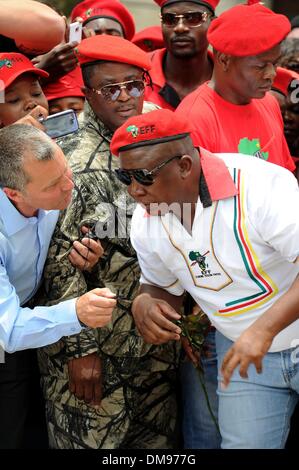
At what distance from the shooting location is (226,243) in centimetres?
318

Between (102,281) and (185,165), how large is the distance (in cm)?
72

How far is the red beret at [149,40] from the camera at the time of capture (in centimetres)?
506

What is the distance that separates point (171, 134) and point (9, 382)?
1.37 meters

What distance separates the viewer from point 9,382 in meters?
3.80

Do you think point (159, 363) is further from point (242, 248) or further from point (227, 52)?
point (227, 52)

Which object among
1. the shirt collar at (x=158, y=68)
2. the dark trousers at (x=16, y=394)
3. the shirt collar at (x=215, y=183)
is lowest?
the dark trousers at (x=16, y=394)

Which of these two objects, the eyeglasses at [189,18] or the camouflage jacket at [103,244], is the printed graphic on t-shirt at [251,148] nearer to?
the camouflage jacket at [103,244]

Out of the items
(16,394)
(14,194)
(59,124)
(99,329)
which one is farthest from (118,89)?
(16,394)

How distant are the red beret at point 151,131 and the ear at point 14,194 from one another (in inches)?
17.9

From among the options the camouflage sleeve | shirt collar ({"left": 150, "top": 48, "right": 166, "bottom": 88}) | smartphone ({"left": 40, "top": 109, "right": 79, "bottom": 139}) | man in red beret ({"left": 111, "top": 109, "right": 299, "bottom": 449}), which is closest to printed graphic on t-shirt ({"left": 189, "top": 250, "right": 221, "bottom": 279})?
man in red beret ({"left": 111, "top": 109, "right": 299, "bottom": 449})

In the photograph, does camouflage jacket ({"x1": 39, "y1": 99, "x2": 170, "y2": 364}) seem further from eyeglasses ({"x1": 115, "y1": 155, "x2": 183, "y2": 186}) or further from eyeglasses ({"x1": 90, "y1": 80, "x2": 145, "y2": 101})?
eyeglasses ({"x1": 115, "y1": 155, "x2": 183, "y2": 186})

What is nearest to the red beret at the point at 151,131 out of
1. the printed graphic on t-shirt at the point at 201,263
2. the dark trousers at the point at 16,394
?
the printed graphic on t-shirt at the point at 201,263

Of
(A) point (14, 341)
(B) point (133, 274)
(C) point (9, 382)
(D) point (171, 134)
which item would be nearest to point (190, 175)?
(D) point (171, 134)

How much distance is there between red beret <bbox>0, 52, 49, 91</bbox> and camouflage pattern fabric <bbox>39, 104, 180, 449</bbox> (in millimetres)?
332
